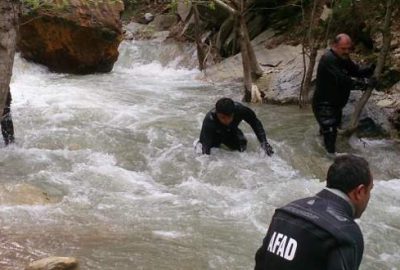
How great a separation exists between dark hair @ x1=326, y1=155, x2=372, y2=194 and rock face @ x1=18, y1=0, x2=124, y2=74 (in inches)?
454

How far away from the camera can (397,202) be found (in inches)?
258

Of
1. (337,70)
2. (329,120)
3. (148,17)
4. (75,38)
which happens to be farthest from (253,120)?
(148,17)

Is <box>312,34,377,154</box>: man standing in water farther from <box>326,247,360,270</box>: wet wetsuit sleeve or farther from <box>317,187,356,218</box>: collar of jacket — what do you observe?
<box>326,247,360,270</box>: wet wetsuit sleeve

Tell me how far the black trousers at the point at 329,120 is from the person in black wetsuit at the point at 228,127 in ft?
2.43

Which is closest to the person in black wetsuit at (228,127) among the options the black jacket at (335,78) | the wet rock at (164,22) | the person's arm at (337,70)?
the black jacket at (335,78)

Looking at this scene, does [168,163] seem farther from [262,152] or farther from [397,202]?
[397,202]

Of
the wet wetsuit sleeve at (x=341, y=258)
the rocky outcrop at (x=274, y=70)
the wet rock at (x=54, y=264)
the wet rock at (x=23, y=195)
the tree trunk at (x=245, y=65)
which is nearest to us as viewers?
the wet wetsuit sleeve at (x=341, y=258)

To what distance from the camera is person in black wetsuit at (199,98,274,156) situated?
7.08m

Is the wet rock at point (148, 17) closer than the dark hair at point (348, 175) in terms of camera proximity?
No

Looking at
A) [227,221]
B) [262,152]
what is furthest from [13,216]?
[262,152]

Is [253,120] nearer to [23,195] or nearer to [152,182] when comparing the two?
[152,182]

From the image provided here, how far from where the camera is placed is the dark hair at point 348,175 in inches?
93.3

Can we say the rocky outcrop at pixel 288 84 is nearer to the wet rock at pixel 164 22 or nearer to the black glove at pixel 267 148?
the black glove at pixel 267 148

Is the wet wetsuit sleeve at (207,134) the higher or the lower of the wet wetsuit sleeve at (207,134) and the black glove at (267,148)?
the higher
